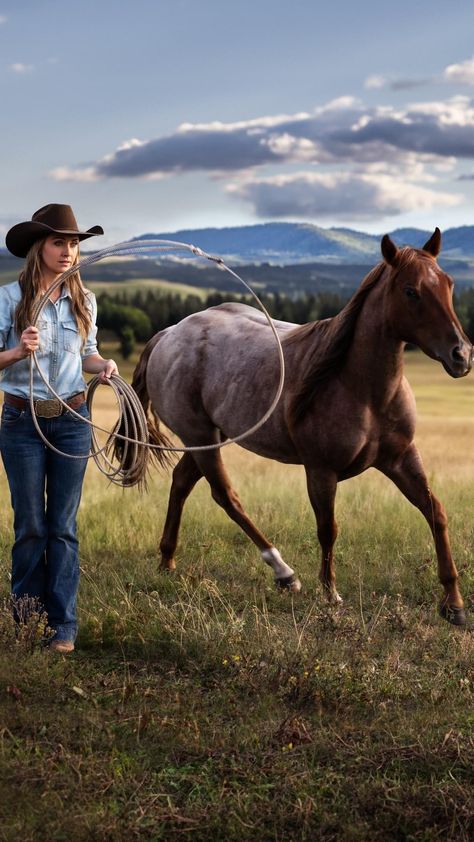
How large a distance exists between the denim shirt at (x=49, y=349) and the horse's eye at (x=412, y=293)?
1.98 m

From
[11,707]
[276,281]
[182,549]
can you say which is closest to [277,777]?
[11,707]

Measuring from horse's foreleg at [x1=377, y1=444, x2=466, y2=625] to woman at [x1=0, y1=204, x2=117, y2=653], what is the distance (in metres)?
2.06

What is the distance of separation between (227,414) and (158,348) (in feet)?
4.13

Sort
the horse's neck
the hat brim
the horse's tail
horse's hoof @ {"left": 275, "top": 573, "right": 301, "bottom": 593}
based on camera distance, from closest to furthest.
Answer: the hat brim, the horse's neck, horse's hoof @ {"left": 275, "top": 573, "right": 301, "bottom": 593}, the horse's tail

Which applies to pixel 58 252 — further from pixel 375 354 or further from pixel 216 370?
pixel 216 370

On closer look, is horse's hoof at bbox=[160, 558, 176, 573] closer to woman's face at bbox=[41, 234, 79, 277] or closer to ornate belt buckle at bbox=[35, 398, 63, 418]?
ornate belt buckle at bbox=[35, 398, 63, 418]

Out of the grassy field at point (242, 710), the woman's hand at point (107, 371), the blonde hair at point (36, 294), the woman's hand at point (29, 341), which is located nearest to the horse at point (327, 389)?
the grassy field at point (242, 710)

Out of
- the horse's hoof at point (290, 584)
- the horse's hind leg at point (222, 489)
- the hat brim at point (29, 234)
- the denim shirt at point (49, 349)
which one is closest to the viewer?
the hat brim at point (29, 234)

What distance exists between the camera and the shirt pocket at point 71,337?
5461mm

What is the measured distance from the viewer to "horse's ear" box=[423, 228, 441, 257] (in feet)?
18.5

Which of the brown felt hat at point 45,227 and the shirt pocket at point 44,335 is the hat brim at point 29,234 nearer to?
the brown felt hat at point 45,227

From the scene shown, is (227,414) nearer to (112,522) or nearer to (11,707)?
(112,522)

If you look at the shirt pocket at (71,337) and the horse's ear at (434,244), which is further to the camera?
the horse's ear at (434,244)

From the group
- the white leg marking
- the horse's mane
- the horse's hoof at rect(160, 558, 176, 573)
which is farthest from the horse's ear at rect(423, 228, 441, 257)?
the horse's hoof at rect(160, 558, 176, 573)
